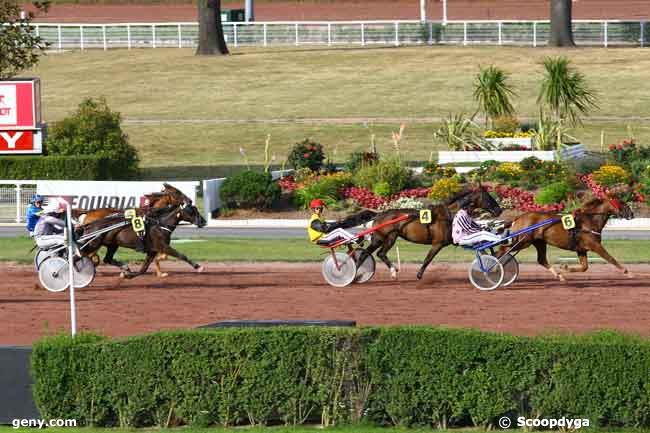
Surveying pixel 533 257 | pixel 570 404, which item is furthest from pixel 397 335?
pixel 533 257

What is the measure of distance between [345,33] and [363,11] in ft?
26.8

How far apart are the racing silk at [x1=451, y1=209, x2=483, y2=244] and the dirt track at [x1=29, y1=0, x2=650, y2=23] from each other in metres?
48.6

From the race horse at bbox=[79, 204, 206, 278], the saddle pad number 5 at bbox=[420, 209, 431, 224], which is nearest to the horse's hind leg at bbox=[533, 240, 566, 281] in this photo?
the saddle pad number 5 at bbox=[420, 209, 431, 224]

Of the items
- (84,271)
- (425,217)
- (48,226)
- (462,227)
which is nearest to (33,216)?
(48,226)

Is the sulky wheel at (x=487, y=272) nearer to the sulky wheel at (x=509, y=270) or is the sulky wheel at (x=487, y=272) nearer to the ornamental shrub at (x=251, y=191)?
the sulky wheel at (x=509, y=270)

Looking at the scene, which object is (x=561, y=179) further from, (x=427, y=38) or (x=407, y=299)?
(x=427, y=38)

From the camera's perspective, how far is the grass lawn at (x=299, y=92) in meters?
46.0

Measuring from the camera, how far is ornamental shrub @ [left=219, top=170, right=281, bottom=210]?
107 ft

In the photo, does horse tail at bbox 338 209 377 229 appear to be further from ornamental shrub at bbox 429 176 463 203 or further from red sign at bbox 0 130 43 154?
ornamental shrub at bbox 429 176 463 203

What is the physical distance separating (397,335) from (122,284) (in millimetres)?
10274

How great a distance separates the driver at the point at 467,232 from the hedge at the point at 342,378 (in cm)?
730

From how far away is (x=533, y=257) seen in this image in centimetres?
2444

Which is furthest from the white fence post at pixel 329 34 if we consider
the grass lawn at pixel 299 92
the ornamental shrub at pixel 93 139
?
the ornamental shrub at pixel 93 139

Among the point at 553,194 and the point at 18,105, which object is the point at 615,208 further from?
the point at 553,194
